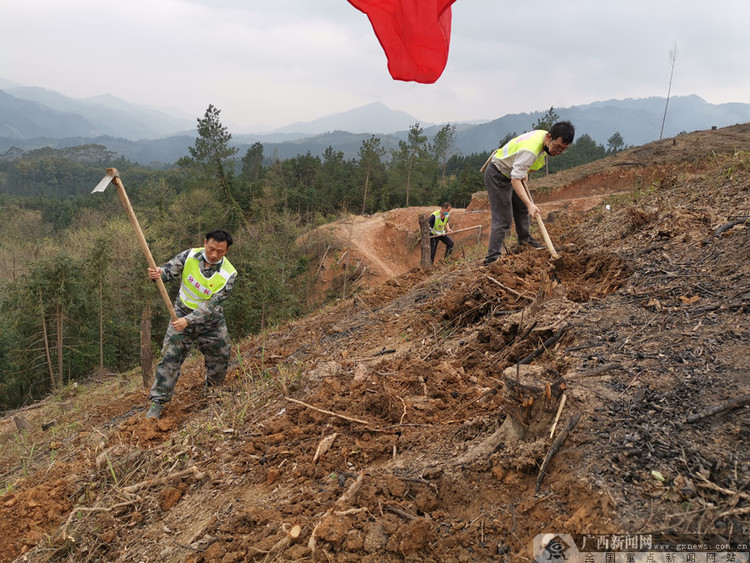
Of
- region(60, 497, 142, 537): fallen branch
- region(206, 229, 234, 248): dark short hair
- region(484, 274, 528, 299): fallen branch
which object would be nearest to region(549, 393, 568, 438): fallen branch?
region(484, 274, 528, 299): fallen branch

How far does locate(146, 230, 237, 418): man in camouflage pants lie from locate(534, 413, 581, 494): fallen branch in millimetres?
3098

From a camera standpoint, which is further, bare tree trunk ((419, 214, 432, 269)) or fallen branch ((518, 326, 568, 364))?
bare tree trunk ((419, 214, 432, 269))

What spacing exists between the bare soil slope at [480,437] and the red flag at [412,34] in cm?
181

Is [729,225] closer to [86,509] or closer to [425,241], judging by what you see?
[86,509]

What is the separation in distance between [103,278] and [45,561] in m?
18.5

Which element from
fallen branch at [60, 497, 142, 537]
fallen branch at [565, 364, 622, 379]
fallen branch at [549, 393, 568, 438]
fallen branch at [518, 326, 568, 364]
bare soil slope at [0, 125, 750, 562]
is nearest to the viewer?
bare soil slope at [0, 125, 750, 562]

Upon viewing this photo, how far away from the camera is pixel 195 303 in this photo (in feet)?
12.9

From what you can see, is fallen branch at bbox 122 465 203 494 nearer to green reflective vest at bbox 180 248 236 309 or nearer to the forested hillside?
green reflective vest at bbox 180 248 236 309

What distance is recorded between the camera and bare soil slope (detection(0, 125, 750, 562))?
56.7 inches

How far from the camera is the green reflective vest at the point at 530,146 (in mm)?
4035

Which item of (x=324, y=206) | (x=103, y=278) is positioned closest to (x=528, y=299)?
(x=103, y=278)

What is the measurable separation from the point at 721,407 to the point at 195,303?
376 cm

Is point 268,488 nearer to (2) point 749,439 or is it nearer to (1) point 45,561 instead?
(1) point 45,561

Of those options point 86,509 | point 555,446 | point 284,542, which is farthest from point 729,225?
point 86,509
